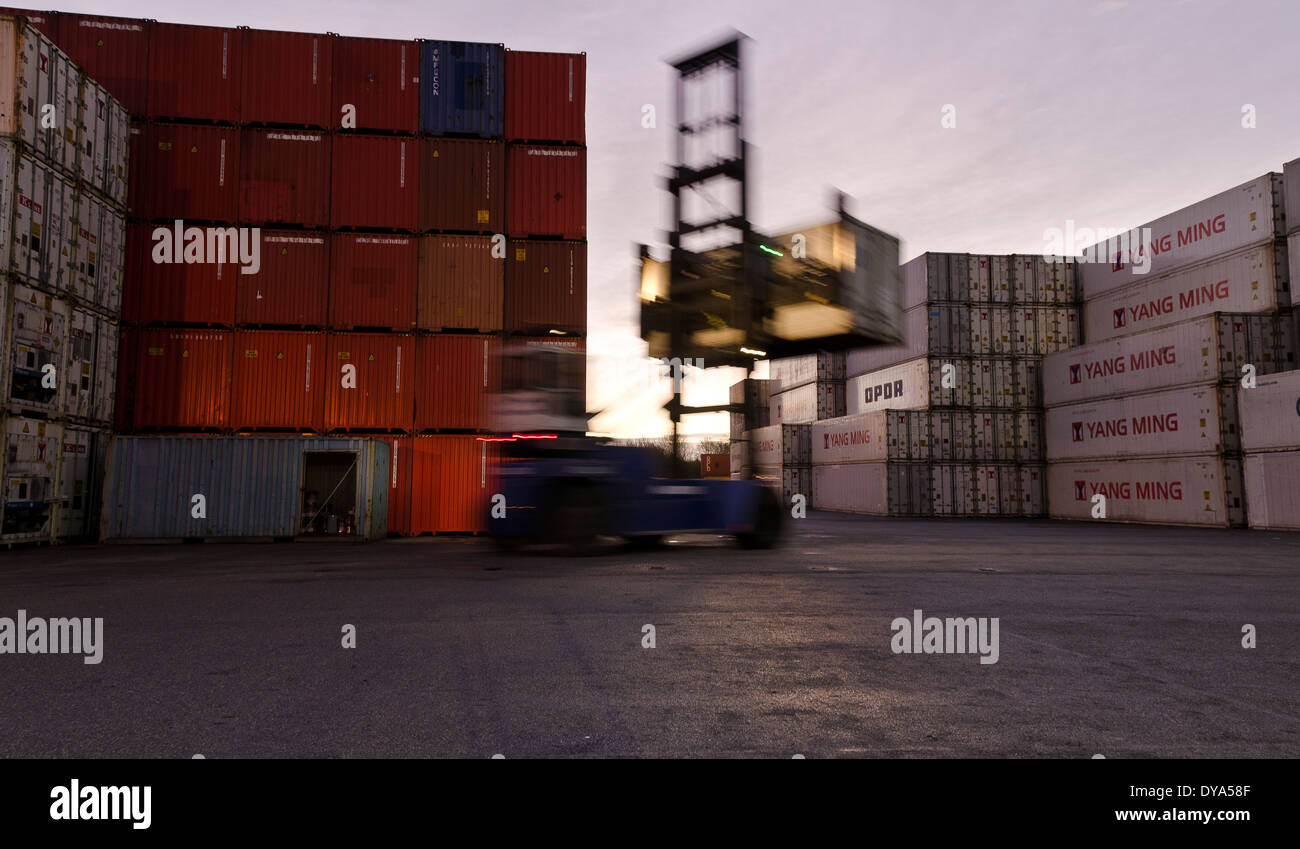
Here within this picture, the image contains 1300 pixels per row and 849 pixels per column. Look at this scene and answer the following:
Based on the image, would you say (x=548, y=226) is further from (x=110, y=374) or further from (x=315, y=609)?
(x=315, y=609)

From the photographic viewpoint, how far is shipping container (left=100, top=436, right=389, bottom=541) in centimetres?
1520

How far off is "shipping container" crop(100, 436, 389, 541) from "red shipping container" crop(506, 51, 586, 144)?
930 cm

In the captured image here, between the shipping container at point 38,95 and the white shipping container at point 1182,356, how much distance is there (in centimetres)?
2885

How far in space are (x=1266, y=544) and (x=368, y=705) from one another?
17.9 m

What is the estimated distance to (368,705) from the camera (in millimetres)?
3805

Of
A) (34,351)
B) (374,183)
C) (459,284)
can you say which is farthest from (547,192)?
(34,351)

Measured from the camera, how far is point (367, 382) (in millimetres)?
17406

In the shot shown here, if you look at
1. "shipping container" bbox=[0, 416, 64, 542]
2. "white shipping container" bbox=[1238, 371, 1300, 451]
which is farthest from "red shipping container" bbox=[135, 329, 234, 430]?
"white shipping container" bbox=[1238, 371, 1300, 451]

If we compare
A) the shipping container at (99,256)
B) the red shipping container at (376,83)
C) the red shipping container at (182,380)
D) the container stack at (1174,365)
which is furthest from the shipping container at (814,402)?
the shipping container at (99,256)

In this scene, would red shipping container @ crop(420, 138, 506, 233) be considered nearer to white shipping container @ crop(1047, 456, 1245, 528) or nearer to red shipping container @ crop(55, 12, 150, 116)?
red shipping container @ crop(55, 12, 150, 116)

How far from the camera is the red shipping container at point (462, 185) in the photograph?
60.2ft

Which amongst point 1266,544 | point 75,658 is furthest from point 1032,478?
point 75,658

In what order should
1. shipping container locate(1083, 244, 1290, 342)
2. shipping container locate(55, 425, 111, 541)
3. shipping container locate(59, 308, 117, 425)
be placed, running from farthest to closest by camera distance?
shipping container locate(1083, 244, 1290, 342), shipping container locate(59, 308, 117, 425), shipping container locate(55, 425, 111, 541)

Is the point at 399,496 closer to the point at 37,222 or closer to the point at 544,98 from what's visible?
the point at 37,222
